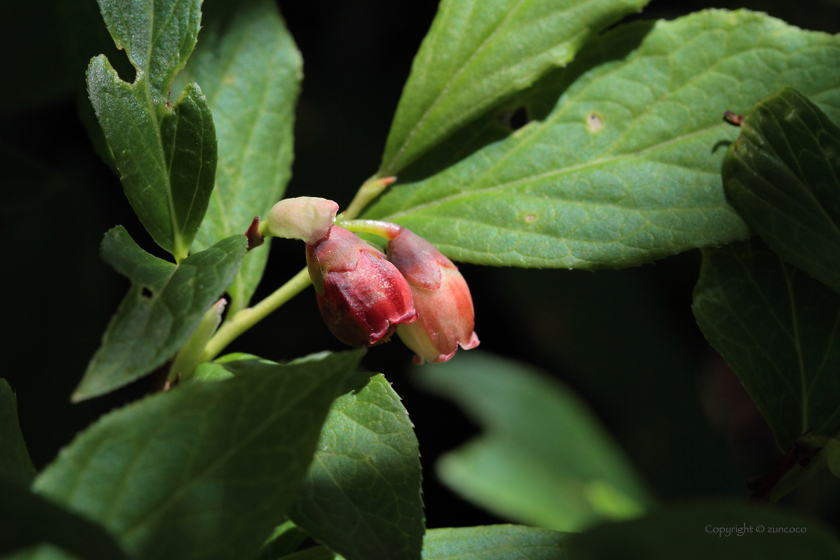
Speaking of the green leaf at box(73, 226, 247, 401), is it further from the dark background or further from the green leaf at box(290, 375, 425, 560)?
the dark background

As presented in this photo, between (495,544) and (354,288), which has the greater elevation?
(354,288)

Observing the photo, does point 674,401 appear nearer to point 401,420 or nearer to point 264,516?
point 401,420

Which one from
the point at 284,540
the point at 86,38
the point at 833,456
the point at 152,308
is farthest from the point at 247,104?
the point at 833,456

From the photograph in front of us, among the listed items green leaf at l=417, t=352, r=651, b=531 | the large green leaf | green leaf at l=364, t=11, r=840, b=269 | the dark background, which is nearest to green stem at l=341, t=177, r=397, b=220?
green leaf at l=364, t=11, r=840, b=269

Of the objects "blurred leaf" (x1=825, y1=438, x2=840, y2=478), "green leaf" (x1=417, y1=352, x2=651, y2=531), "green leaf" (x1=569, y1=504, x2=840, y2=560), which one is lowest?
"green leaf" (x1=417, y1=352, x2=651, y2=531)

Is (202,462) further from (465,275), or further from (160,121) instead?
(465,275)

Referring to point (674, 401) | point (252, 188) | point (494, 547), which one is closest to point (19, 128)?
point (252, 188)
